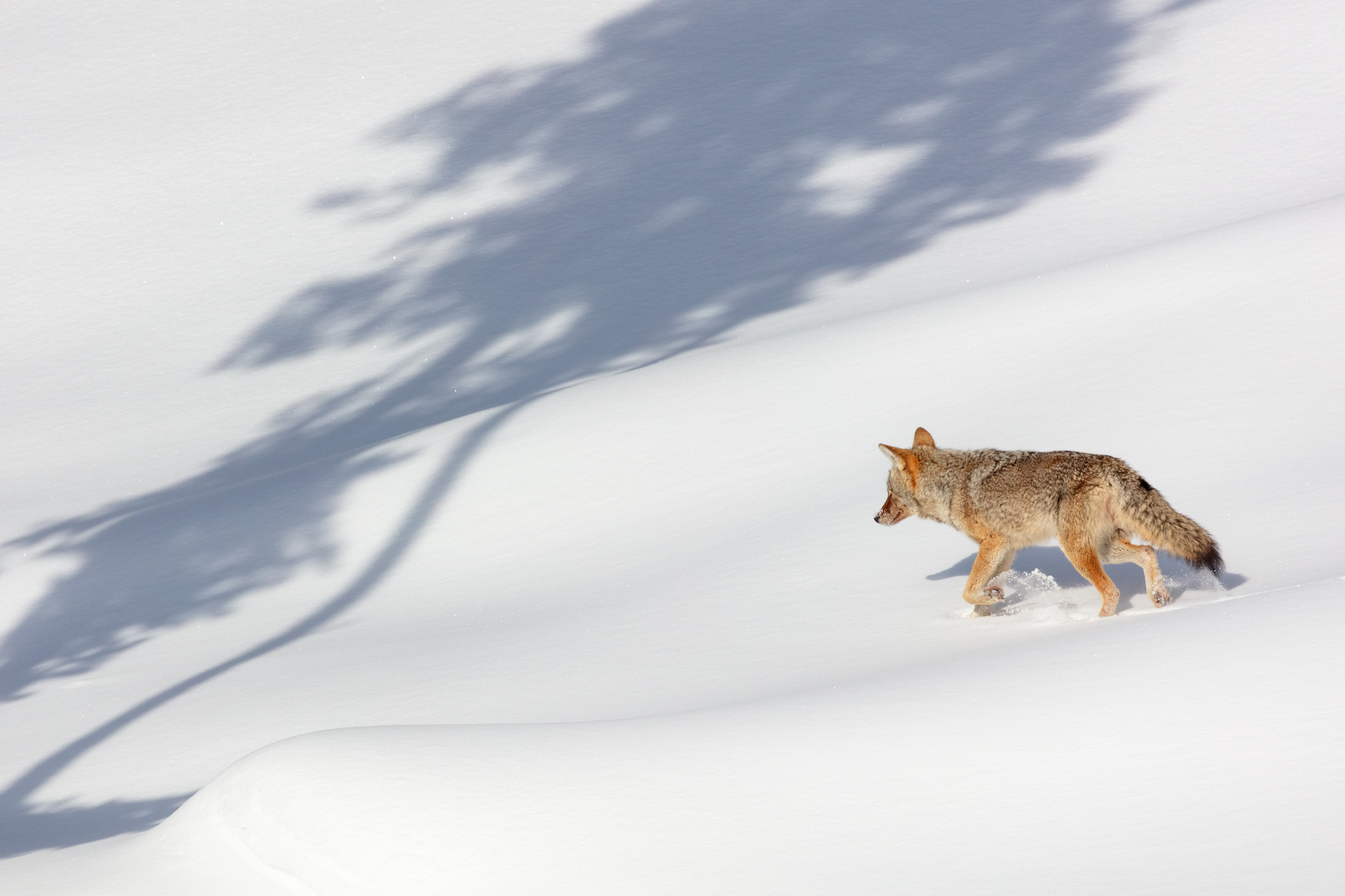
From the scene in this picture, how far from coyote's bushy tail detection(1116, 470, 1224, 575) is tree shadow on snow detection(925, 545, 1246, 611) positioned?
0.24 metres

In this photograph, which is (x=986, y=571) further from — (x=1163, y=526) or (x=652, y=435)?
(x=652, y=435)

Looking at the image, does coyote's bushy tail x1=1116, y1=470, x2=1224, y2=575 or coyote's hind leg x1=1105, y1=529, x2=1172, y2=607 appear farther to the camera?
coyote's hind leg x1=1105, y1=529, x2=1172, y2=607

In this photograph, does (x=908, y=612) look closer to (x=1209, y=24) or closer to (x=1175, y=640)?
(x=1175, y=640)

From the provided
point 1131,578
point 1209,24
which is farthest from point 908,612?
point 1209,24

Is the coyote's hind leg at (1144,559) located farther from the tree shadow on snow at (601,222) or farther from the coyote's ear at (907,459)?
the tree shadow on snow at (601,222)

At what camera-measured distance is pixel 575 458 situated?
360 inches

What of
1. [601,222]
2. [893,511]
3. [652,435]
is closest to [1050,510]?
[893,511]

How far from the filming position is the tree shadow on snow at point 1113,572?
5.14m

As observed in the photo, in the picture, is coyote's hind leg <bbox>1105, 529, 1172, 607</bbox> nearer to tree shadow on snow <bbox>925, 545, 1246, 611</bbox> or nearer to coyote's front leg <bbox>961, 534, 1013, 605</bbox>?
tree shadow on snow <bbox>925, 545, 1246, 611</bbox>

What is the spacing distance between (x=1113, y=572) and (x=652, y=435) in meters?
4.18

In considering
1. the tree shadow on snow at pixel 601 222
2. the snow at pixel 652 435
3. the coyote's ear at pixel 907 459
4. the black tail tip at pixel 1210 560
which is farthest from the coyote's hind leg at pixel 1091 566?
the tree shadow on snow at pixel 601 222

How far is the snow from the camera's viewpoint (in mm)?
3695

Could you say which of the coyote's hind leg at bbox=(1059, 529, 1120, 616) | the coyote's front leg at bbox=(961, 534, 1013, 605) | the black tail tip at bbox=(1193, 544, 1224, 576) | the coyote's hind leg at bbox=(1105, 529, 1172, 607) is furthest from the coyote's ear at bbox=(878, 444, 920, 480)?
the black tail tip at bbox=(1193, 544, 1224, 576)

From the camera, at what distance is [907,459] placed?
5719mm
